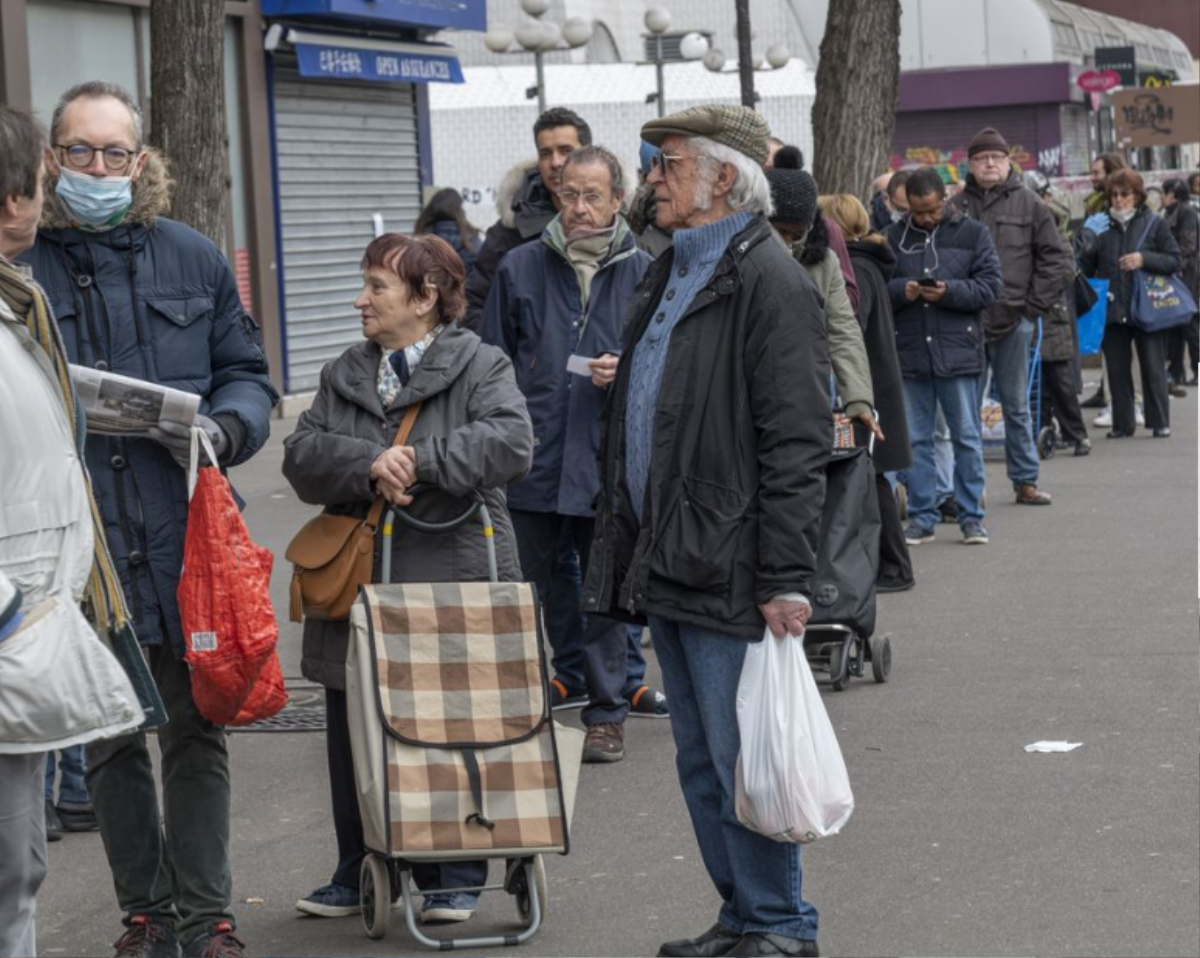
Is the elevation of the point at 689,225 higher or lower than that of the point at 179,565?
higher

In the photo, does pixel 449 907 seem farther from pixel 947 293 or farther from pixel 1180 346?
pixel 1180 346

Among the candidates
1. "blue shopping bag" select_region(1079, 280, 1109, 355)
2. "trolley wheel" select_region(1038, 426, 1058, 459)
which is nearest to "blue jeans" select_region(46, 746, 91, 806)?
"trolley wheel" select_region(1038, 426, 1058, 459)

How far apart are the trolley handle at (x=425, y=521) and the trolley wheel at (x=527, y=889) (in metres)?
0.83

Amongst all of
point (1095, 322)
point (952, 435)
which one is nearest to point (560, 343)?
point (952, 435)

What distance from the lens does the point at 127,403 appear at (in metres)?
4.86

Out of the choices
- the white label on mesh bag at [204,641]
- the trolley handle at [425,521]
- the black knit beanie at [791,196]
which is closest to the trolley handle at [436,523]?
the trolley handle at [425,521]

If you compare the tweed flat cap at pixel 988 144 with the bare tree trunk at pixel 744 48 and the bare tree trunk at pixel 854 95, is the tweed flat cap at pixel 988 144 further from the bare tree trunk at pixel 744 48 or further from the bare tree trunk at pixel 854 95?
the bare tree trunk at pixel 744 48

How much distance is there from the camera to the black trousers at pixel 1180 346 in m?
20.0

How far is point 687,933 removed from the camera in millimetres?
5500

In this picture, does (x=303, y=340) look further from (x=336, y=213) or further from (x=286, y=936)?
(x=286, y=936)

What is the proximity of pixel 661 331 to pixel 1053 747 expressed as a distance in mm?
2829

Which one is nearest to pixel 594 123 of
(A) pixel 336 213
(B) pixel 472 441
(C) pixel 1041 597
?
(A) pixel 336 213

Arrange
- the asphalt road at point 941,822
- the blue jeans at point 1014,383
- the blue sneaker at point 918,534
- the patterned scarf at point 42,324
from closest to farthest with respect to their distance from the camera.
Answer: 1. the patterned scarf at point 42,324
2. the asphalt road at point 941,822
3. the blue sneaker at point 918,534
4. the blue jeans at point 1014,383

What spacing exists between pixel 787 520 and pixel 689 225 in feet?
2.41
